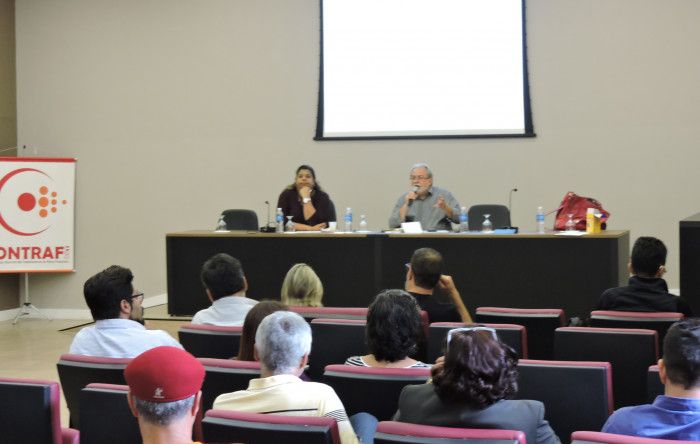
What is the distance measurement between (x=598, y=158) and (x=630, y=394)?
4.97 meters

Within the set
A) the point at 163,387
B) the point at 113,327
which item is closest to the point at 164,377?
the point at 163,387

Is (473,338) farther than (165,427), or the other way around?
(473,338)

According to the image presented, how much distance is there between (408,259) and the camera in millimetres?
6758

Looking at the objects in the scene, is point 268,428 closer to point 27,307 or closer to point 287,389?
point 287,389

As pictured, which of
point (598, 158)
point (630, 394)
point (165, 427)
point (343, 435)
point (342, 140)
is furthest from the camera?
point (342, 140)

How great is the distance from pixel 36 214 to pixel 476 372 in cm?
742

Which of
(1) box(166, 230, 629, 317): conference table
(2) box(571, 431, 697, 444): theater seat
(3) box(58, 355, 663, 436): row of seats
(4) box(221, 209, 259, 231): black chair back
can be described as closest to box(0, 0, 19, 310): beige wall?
(1) box(166, 230, 629, 317): conference table

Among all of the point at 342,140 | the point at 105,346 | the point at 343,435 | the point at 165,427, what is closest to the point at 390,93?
the point at 342,140

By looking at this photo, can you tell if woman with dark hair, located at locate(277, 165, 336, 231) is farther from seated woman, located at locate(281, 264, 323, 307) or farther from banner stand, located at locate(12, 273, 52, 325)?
banner stand, located at locate(12, 273, 52, 325)

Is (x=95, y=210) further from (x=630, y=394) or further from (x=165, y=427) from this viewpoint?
(x=165, y=427)

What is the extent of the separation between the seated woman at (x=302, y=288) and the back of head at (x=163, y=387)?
102 inches

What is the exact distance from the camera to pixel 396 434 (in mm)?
2012

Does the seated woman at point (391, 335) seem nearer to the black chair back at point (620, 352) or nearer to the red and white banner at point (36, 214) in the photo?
the black chair back at point (620, 352)

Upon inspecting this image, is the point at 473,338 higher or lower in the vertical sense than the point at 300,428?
higher
